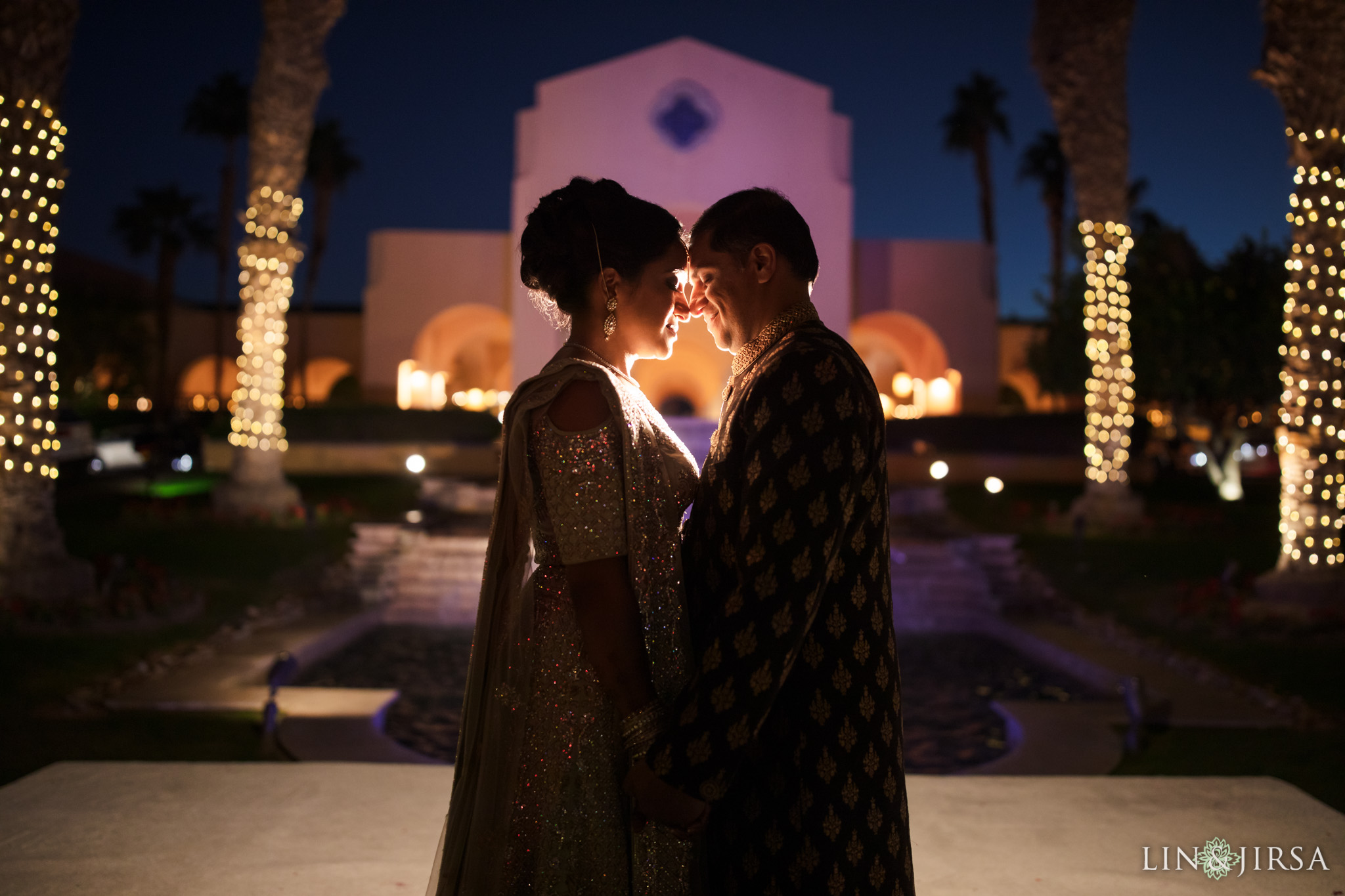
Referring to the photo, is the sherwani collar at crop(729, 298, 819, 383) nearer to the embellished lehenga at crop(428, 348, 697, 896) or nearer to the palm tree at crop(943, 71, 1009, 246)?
the embellished lehenga at crop(428, 348, 697, 896)

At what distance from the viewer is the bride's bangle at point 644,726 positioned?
2232 mm

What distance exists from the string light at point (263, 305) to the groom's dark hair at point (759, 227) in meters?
13.2

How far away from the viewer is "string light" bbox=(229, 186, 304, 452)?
47.2 ft

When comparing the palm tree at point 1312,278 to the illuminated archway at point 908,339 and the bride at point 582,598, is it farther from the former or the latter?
the illuminated archway at point 908,339

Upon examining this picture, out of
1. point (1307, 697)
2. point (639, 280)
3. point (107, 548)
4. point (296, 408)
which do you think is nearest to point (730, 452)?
Answer: point (639, 280)

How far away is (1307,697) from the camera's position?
7.34 meters

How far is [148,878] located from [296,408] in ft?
84.1

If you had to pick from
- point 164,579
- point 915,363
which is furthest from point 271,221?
point 915,363

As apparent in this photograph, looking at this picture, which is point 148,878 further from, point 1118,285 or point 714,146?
point 714,146

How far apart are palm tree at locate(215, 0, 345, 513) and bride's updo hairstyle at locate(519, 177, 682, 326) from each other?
1300cm

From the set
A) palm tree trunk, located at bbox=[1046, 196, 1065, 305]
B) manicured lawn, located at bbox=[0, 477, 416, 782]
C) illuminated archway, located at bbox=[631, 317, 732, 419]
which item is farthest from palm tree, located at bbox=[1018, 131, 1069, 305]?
manicured lawn, located at bbox=[0, 477, 416, 782]

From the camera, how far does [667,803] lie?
6.95 feet

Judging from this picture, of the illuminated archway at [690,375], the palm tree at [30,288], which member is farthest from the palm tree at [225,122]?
the palm tree at [30,288]

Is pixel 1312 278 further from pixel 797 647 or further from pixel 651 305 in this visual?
pixel 797 647
